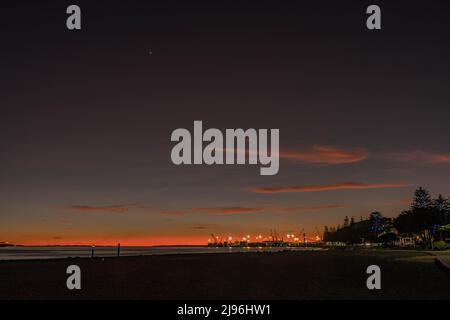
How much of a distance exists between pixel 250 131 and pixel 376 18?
9.91 metres

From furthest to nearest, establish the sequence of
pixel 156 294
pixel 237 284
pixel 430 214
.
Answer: pixel 430 214 < pixel 237 284 < pixel 156 294

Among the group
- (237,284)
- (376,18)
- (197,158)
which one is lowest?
(237,284)

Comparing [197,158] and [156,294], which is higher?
[197,158]

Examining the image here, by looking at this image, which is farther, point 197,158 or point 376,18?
point 197,158

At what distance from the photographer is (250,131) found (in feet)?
104
